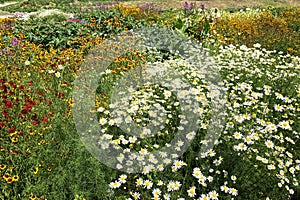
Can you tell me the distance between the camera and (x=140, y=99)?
3551 mm

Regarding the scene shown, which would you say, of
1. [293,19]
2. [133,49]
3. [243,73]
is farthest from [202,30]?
[293,19]

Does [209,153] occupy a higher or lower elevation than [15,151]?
lower

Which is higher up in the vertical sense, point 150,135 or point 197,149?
point 150,135

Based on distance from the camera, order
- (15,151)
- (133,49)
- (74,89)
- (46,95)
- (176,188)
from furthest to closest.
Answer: (133,49) < (74,89) < (46,95) < (15,151) < (176,188)

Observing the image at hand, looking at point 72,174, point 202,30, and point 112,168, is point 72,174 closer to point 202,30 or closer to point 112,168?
point 112,168

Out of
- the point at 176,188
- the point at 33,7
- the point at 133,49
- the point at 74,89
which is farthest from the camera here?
the point at 33,7

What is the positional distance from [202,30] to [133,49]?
221 cm

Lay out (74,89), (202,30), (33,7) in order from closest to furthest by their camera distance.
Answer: (74,89)
(202,30)
(33,7)

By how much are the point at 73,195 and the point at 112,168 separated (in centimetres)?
45

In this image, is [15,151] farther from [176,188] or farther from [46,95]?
[176,188]

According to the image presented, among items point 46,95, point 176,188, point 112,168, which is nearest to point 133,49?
point 46,95

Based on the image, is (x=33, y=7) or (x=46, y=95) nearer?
(x=46, y=95)

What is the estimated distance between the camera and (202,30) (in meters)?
7.11

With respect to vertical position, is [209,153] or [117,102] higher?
[117,102]
